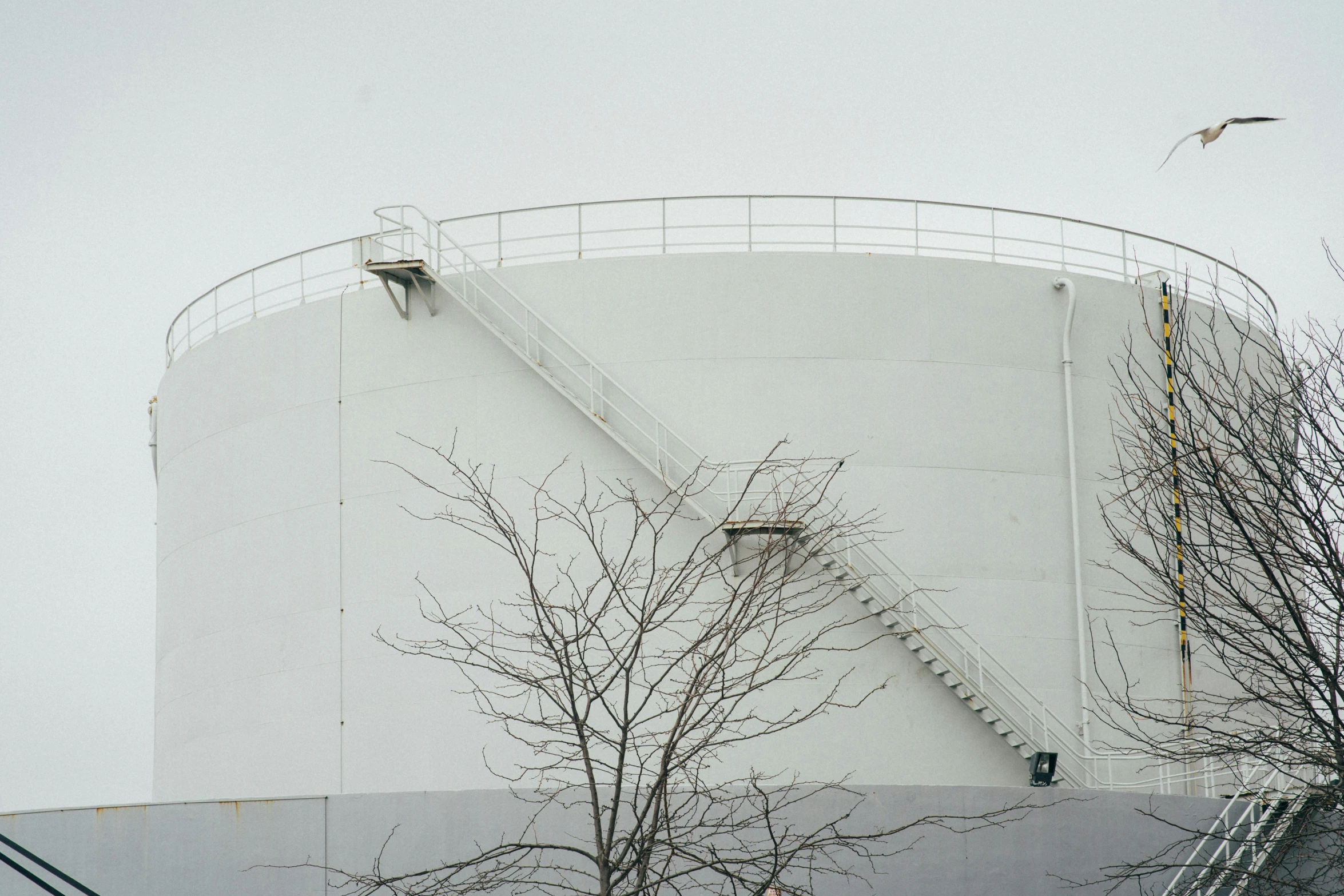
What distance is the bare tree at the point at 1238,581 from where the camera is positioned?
9.95 meters

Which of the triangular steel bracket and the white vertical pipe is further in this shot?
the triangular steel bracket

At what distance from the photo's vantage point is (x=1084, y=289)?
62.6 feet

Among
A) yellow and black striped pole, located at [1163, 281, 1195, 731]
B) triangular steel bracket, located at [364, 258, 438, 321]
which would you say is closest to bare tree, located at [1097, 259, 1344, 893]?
yellow and black striped pole, located at [1163, 281, 1195, 731]

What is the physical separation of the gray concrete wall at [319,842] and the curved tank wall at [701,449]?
178 centimetres

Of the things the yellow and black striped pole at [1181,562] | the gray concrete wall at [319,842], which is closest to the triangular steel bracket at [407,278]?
the gray concrete wall at [319,842]

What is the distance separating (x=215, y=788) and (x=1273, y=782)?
12998mm

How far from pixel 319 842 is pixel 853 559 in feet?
21.8

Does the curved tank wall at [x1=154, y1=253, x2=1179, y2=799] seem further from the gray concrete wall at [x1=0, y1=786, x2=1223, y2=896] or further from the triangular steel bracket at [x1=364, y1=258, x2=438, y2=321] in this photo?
the gray concrete wall at [x1=0, y1=786, x2=1223, y2=896]

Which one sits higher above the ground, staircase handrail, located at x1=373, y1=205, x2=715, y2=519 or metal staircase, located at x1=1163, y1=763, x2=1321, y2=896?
staircase handrail, located at x1=373, y1=205, x2=715, y2=519

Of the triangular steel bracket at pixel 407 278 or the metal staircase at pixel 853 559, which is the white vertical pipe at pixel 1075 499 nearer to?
the metal staircase at pixel 853 559

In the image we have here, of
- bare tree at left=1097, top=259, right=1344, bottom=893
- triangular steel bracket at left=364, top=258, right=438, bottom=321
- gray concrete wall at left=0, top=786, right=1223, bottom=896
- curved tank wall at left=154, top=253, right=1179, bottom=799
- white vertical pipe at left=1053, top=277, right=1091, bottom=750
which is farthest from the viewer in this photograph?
triangular steel bracket at left=364, top=258, right=438, bottom=321

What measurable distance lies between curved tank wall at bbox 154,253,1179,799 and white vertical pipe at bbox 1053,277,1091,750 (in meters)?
0.11

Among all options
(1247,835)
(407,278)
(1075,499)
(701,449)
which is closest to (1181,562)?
(1075,499)

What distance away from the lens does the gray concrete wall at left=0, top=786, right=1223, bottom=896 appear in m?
14.6
